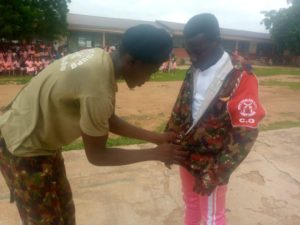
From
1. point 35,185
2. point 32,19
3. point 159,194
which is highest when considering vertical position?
point 32,19

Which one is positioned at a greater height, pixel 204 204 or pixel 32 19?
pixel 32 19

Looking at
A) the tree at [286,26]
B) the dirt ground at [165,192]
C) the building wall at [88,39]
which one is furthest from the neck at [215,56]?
the tree at [286,26]

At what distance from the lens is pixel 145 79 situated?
161 centimetres

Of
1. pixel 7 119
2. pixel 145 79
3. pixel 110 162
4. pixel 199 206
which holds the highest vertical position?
pixel 145 79

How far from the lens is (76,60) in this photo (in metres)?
1.53

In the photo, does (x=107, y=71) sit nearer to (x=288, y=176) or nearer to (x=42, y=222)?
(x=42, y=222)

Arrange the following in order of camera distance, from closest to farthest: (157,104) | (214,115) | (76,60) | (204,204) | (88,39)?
(76,60)
(214,115)
(204,204)
(157,104)
(88,39)

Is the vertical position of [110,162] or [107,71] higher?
[107,71]

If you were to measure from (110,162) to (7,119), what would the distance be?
57cm

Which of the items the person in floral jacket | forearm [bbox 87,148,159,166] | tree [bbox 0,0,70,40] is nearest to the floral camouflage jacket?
the person in floral jacket

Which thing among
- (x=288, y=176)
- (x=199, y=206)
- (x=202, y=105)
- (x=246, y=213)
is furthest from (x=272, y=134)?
(x=202, y=105)

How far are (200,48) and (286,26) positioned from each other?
93.9 ft

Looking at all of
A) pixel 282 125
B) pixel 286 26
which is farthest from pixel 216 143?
pixel 286 26

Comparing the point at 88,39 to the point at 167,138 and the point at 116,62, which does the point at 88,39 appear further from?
the point at 116,62
